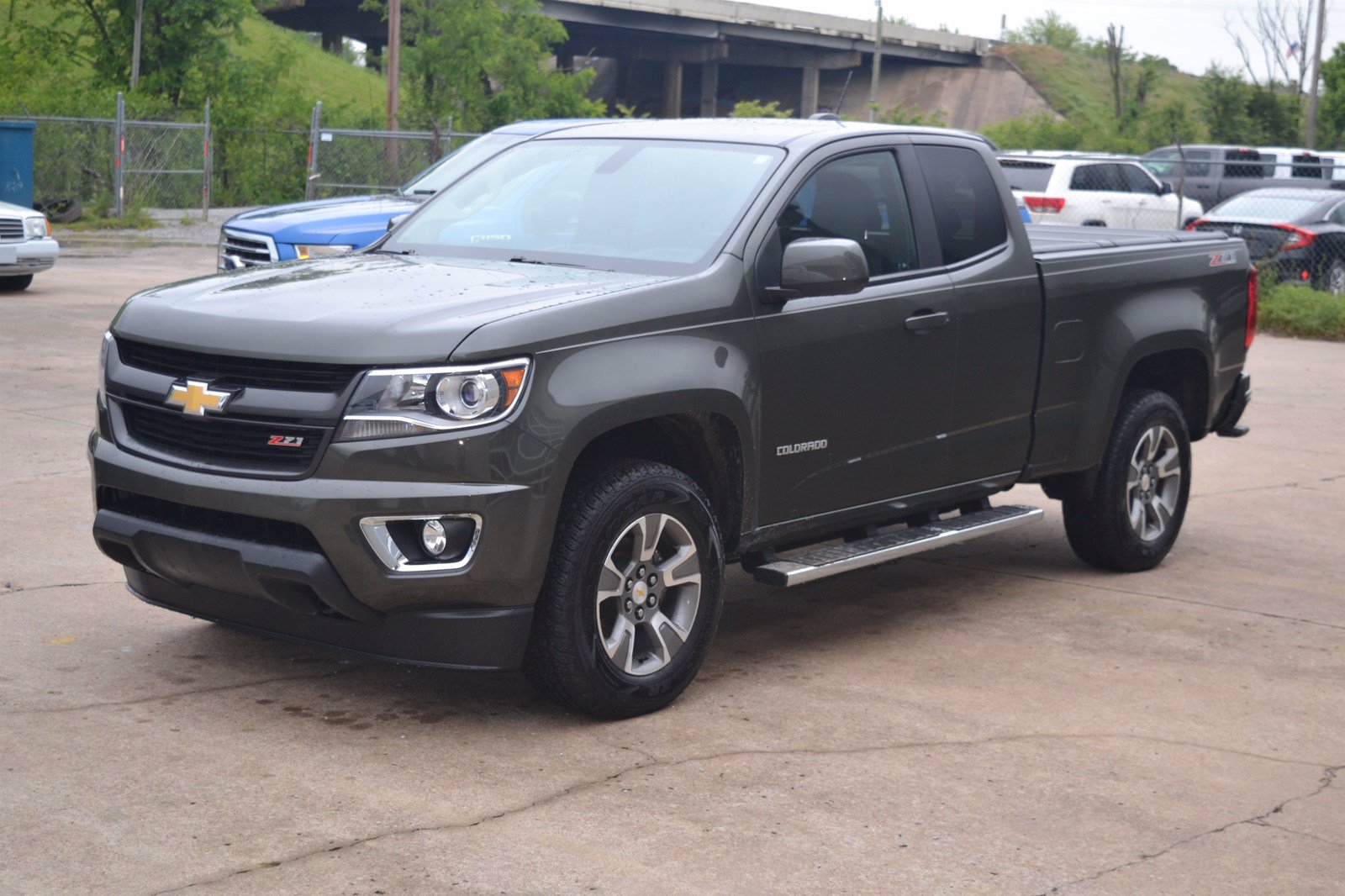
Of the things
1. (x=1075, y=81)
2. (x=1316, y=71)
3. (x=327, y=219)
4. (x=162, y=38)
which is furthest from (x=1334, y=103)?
(x=327, y=219)

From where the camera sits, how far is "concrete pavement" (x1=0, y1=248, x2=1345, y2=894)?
3916 mm

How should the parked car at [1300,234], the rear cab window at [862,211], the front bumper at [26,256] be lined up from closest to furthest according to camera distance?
the rear cab window at [862,211] < the front bumper at [26,256] < the parked car at [1300,234]

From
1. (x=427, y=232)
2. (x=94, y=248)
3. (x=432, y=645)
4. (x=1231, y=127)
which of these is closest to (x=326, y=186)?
(x=94, y=248)

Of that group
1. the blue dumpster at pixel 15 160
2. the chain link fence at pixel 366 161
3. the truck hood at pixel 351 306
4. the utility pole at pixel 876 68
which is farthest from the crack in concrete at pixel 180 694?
the chain link fence at pixel 366 161

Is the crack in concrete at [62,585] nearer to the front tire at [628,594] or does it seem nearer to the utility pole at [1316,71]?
the front tire at [628,594]

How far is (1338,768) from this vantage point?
489 cm

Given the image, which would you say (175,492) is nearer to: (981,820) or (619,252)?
(619,252)

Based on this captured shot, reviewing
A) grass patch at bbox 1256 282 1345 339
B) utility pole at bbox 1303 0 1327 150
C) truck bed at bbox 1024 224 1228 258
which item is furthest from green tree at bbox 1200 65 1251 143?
truck bed at bbox 1024 224 1228 258

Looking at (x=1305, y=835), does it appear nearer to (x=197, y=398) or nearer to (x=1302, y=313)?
(x=197, y=398)

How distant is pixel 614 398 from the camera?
4805 millimetres

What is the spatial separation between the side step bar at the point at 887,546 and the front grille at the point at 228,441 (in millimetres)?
1666

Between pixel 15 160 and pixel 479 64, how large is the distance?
609 inches

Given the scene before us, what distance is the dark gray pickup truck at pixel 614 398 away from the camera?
4.54m

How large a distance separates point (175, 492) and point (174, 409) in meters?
0.27
